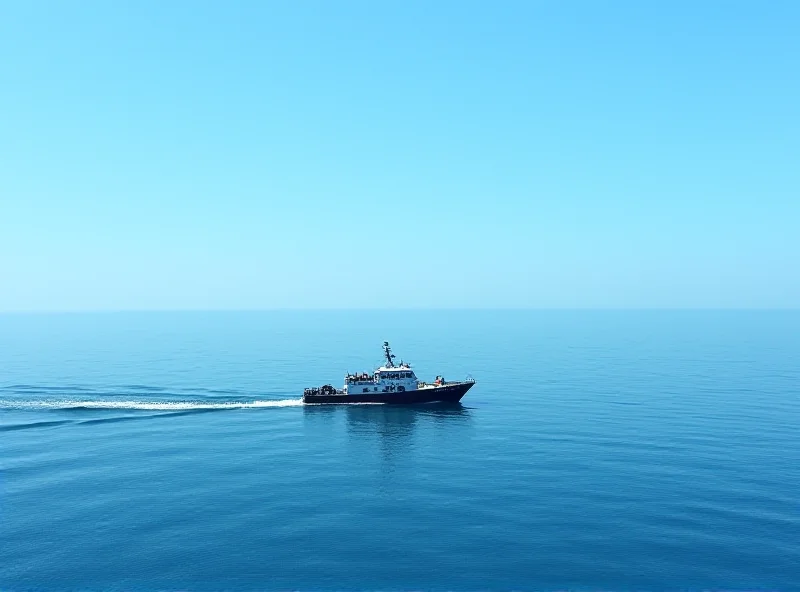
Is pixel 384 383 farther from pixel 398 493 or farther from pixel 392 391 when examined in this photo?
pixel 398 493

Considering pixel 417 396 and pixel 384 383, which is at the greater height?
pixel 384 383

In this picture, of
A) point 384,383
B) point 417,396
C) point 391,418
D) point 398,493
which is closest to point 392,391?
point 384,383

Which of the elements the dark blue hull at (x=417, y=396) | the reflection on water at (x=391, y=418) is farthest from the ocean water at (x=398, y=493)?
the dark blue hull at (x=417, y=396)

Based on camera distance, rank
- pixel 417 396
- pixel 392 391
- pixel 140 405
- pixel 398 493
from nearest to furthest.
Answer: pixel 398 493, pixel 140 405, pixel 392 391, pixel 417 396

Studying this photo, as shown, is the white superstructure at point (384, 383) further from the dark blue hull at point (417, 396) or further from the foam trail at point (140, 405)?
the foam trail at point (140, 405)

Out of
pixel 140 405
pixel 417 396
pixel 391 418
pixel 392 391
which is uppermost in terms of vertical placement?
pixel 392 391

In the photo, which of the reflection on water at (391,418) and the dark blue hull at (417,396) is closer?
the reflection on water at (391,418)

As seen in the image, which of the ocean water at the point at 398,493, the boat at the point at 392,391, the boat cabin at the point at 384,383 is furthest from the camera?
the boat cabin at the point at 384,383
